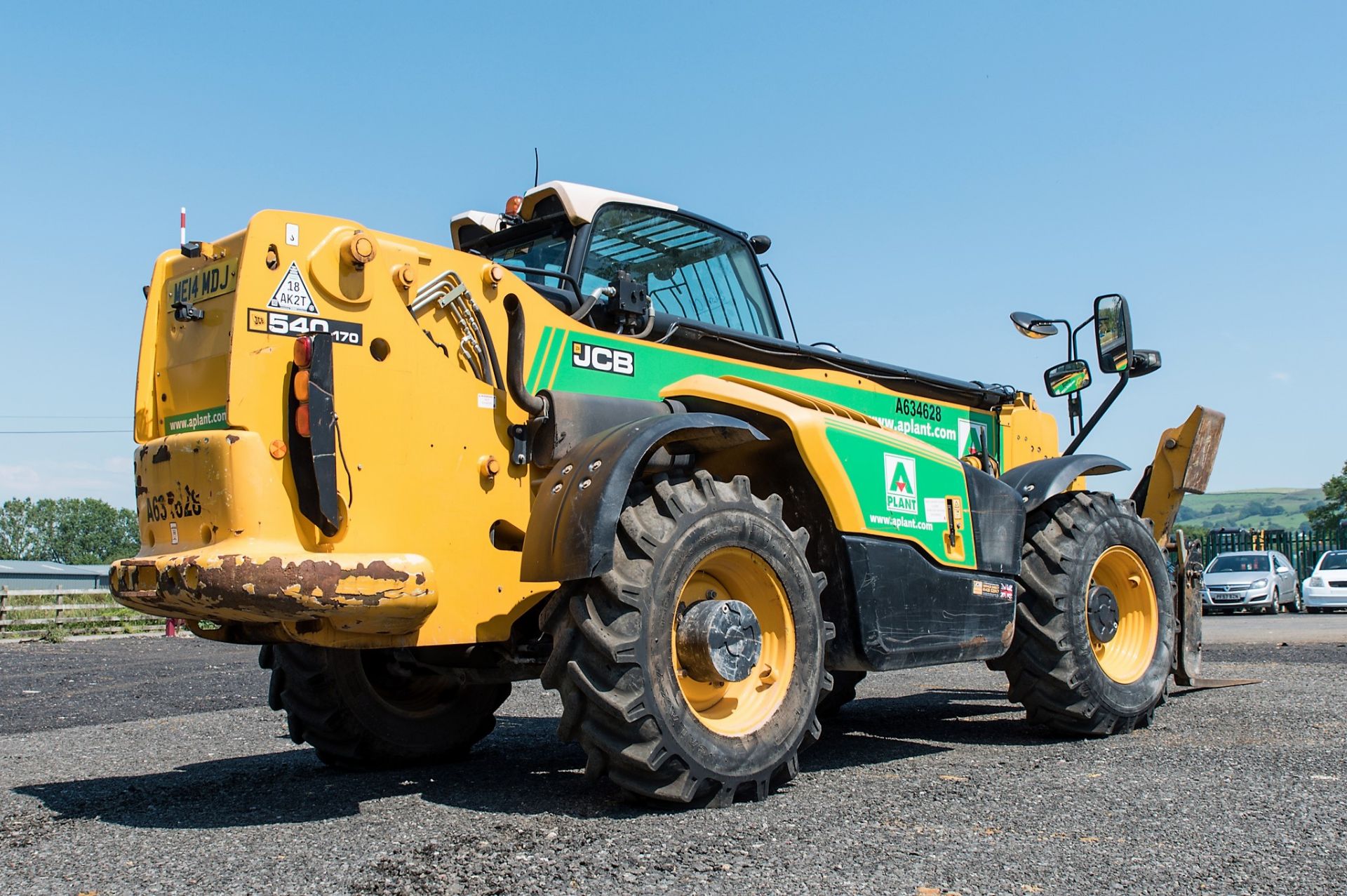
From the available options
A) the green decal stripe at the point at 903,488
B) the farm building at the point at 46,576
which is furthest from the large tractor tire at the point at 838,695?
the farm building at the point at 46,576

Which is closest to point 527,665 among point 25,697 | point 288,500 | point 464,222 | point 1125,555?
point 288,500

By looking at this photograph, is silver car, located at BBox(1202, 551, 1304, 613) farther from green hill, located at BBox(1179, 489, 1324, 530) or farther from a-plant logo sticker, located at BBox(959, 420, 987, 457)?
green hill, located at BBox(1179, 489, 1324, 530)

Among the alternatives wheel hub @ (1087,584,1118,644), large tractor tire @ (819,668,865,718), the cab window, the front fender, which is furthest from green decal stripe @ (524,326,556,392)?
wheel hub @ (1087,584,1118,644)

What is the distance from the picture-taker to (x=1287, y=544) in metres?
35.7

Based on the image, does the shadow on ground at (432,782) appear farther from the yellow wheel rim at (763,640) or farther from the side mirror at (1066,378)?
the side mirror at (1066,378)

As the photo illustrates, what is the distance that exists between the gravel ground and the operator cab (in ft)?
8.16

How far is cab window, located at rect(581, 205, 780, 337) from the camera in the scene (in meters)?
6.40

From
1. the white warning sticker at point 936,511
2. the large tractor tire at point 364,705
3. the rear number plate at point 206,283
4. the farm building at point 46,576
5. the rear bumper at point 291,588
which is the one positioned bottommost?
the farm building at point 46,576

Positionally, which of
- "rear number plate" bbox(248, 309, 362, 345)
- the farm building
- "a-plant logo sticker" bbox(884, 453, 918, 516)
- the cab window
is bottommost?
the farm building

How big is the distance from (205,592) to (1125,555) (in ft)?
18.8

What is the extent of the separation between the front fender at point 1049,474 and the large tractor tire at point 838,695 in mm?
1783

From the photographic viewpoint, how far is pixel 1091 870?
12.5 ft

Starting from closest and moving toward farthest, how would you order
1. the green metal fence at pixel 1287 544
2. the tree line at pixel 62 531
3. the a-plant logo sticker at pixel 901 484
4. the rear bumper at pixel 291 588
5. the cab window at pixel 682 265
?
1. the rear bumper at pixel 291 588
2. the a-plant logo sticker at pixel 901 484
3. the cab window at pixel 682 265
4. the green metal fence at pixel 1287 544
5. the tree line at pixel 62 531

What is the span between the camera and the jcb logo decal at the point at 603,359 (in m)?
5.67
